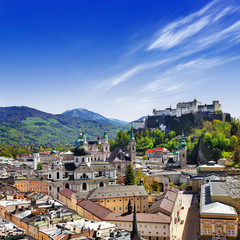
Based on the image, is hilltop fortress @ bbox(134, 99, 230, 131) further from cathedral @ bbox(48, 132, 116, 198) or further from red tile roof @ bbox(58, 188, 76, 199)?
red tile roof @ bbox(58, 188, 76, 199)

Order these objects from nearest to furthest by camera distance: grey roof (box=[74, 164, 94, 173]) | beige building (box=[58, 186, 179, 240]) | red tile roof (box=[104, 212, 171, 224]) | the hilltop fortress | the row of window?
the row of window < beige building (box=[58, 186, 179, 240]) < red tile roof (box=[104, 212, 171, 224]) < grey roof (box=[74, 164, 94, 173]) < the hilltop fortress

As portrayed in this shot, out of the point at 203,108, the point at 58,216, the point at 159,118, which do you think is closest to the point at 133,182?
the point at 58,216

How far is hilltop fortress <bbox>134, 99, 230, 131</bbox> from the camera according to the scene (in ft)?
406

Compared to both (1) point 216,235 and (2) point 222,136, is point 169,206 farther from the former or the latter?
(2) point 222,136

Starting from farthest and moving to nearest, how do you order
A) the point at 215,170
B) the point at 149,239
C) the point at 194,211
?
the point at 215,170
the point at 194,211
the point at 149,239

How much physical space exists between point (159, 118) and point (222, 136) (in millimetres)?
55064

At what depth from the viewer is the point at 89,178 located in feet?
199

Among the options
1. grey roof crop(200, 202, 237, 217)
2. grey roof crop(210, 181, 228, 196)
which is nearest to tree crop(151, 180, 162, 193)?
grey roof crop(210, 181, 228, 196)

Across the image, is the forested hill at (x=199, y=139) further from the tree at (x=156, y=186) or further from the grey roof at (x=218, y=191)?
the tree at (x=156, y=186)

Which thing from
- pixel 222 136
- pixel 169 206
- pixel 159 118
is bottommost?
pixel 169 206

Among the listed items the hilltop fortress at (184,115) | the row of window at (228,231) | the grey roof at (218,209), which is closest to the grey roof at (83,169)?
the grey roof at (218,209)

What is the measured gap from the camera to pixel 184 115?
134250mm

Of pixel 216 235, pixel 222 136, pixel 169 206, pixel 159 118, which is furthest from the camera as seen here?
pixel 159 118

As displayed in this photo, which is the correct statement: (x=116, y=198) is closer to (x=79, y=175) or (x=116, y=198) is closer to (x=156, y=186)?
(x=79, y=175)
